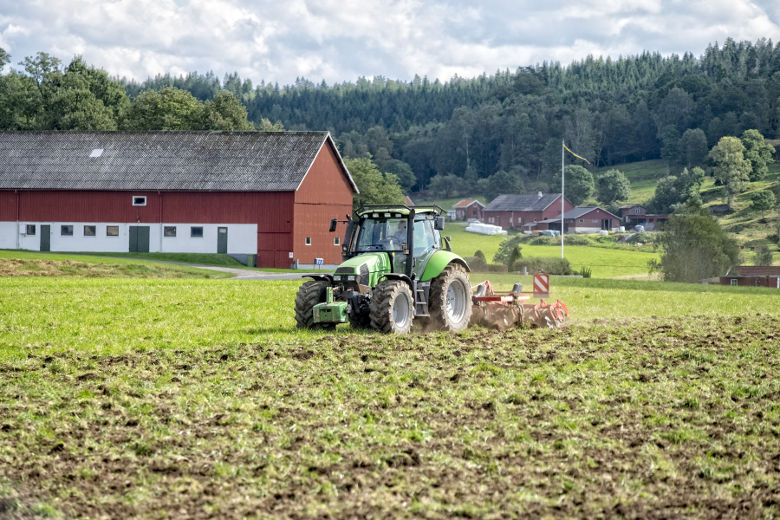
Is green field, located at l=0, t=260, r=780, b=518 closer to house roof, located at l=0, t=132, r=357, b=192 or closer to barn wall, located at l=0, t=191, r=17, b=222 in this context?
house roof, located at l=0, t=132, r=357, b=192

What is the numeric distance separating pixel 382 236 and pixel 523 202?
125 metres

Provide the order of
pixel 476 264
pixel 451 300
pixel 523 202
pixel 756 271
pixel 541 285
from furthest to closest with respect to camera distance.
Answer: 1. pixel 523 202
2. pixel 756 271
3. pixel 476 264
4. pixel 541 285
5. pixel 451 300

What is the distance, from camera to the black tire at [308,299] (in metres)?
17.9

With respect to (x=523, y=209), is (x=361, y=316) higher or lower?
lower

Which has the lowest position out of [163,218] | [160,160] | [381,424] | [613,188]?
[381,424]

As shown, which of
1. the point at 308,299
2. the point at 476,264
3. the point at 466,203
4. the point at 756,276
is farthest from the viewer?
the point at 466,203

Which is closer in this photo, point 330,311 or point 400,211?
point 330,311

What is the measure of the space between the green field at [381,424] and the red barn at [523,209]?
119 meters

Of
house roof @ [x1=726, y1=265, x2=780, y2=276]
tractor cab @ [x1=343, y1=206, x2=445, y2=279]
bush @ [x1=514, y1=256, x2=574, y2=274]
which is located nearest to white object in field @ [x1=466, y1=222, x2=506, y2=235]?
house roof @ [x1=726, y1=265, x2=780, y2=276]

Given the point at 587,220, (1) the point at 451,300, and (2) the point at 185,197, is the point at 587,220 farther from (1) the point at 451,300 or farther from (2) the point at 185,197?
(1) the point at 451,300

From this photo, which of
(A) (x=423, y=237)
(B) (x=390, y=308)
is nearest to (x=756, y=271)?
(A) (x=423, y=237)

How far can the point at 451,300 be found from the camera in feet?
65.1

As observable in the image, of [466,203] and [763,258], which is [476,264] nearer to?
[763,258]

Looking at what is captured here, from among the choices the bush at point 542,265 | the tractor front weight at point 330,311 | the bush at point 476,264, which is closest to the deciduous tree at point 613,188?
the bush at point 542,265
